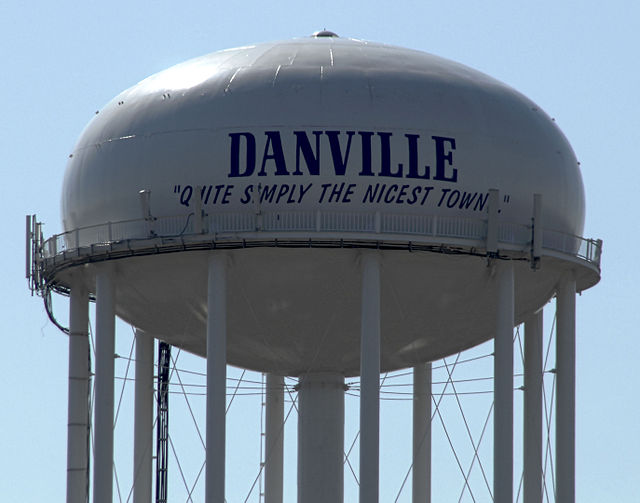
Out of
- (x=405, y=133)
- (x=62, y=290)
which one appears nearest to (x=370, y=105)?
(x=405, y=133)

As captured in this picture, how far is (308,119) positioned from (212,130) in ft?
6.80

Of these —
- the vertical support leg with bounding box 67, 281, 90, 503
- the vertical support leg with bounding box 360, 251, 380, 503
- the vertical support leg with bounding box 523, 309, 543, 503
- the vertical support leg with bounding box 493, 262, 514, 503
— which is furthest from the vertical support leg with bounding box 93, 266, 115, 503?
the vertical support leg with bounding box 523, 309, 543, 503

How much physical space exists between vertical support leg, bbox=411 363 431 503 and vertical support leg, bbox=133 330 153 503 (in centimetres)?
667

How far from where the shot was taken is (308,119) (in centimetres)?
4978

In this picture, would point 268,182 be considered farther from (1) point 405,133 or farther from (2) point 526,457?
(2) point 526,457

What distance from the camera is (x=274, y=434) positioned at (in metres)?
59.4

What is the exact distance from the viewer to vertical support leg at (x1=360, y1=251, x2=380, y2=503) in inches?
1946

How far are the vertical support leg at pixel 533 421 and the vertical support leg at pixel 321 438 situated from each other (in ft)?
14.6

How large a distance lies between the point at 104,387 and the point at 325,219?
21.3 ft

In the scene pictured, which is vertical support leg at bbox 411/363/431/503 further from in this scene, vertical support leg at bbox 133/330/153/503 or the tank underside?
vertical support leg at bbox 133/330/153/503

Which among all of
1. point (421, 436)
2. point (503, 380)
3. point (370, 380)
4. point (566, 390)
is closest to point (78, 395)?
point (370, 380)

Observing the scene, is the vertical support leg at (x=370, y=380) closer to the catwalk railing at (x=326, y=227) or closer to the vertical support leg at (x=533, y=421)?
the catwalk railing at (x=326, y=227)

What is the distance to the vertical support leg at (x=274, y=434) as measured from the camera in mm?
59156

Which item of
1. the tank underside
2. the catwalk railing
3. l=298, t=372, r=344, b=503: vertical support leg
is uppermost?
the catwalk railing
